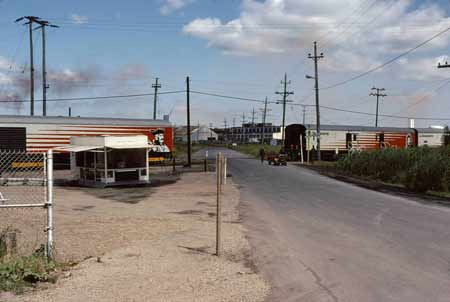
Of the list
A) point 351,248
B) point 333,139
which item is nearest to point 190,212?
point 351,248

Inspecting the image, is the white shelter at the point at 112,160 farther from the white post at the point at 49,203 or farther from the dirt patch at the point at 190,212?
the white post at the point at 49,203

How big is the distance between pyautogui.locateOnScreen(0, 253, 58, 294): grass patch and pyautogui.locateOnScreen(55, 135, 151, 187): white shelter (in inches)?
666

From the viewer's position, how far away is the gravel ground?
643 cm

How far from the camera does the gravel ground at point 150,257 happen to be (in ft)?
21.1

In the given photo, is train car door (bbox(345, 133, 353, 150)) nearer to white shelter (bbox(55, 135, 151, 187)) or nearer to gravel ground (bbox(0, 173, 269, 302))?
white shelter (bbox(55, 135, 151, 187))

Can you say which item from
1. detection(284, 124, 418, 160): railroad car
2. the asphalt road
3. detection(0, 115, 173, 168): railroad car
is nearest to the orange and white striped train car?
detection(284, 124, 418, 160): railroad car

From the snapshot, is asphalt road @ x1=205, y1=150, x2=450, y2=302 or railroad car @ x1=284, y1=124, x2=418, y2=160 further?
railroad car @ x1=284, y1=124, x2=418, y2=160

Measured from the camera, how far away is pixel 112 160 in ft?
84.6

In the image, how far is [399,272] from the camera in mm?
7617

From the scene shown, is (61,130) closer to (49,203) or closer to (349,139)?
(349,139)

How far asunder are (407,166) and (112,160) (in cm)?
1543

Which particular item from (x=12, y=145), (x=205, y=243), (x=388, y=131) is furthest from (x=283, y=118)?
(x=205, y=243)

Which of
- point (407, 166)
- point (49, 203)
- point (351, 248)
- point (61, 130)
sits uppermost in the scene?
point (61, 130)

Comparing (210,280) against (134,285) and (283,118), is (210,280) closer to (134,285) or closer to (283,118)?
(134,285)
